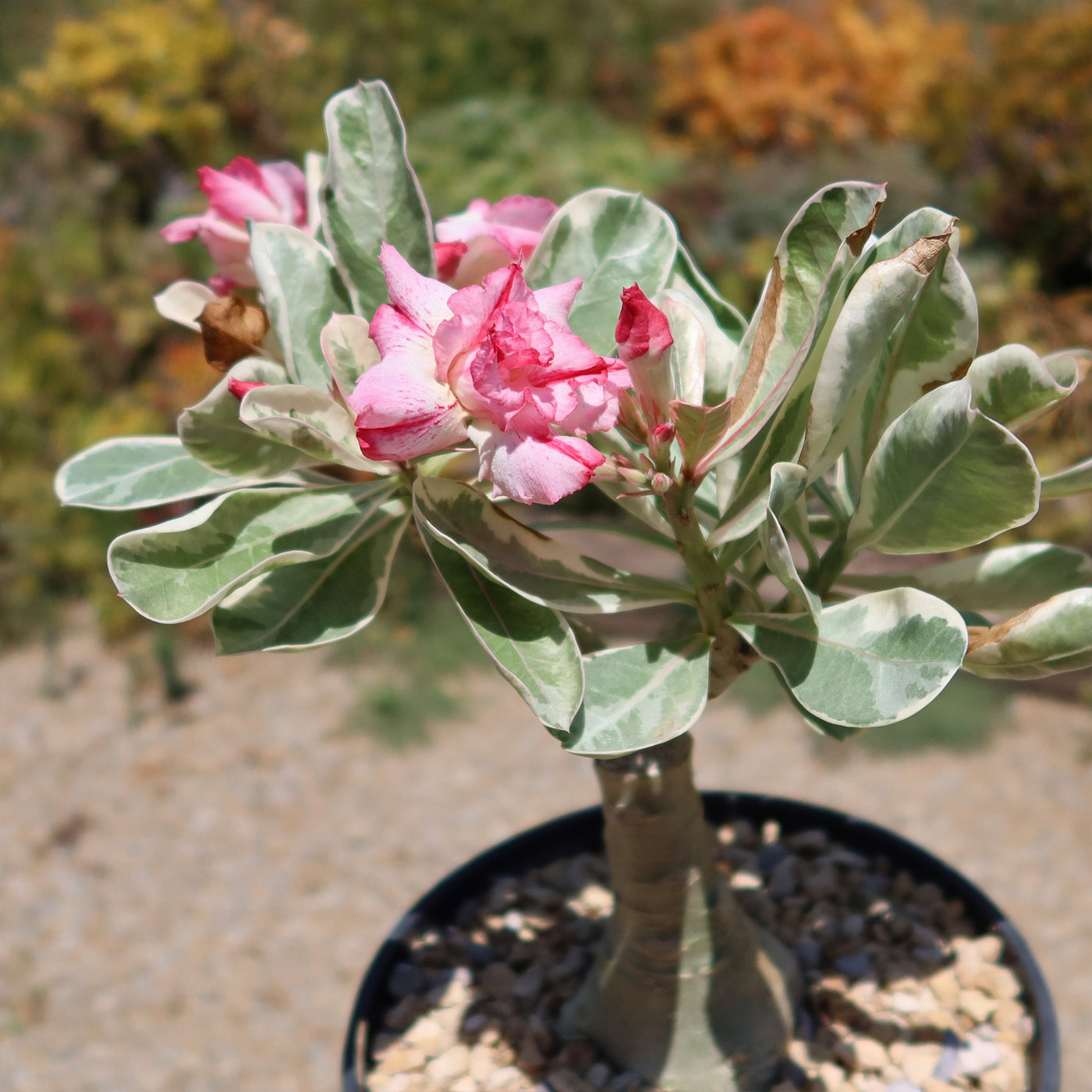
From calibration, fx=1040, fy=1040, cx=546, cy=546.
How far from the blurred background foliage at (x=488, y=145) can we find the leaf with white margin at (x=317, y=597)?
191 cm

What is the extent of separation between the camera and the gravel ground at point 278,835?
1853 millimetres

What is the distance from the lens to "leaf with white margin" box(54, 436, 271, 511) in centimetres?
72

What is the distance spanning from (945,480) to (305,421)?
36 cm

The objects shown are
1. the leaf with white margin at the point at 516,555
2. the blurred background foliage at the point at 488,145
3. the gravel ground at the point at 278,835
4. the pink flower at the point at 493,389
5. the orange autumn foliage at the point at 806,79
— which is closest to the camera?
the pink flower at the point at 493,389

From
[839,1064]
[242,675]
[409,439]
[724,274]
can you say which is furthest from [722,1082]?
[724,274]

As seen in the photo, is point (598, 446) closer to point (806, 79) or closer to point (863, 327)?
point (863, 327)

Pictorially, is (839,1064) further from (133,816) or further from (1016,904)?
(133,816)

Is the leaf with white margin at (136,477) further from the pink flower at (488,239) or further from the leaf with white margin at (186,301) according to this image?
the pink flower at (488,239)

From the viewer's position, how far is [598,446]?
0.66 m

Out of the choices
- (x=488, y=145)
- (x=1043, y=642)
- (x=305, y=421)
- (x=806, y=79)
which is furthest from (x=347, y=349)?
(x=806, y=79)

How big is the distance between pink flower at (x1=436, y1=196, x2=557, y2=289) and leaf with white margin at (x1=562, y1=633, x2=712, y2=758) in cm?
27

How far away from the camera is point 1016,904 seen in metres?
→ 1.96

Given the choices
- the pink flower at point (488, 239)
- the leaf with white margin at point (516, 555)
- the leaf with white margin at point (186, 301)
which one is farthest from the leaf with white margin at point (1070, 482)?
the leaf with white margin at point (186, 301)

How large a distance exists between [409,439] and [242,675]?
233cm
